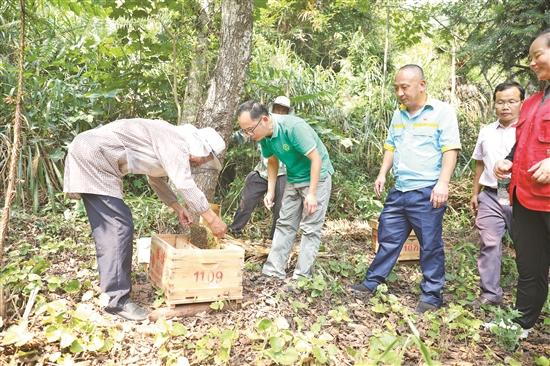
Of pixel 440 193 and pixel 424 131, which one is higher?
pixel 424 131

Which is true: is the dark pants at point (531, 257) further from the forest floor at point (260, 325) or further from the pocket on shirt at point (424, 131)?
the pocket on shirt at point (424, 131)

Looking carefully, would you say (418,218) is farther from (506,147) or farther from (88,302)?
(88,302)

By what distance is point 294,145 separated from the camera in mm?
3613

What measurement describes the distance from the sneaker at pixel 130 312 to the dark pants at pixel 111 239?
32 mm

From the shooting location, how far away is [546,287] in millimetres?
3008

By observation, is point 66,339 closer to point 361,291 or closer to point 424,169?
point 361,291

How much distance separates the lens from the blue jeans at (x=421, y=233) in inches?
138

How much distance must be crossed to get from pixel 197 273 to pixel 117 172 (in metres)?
0.88

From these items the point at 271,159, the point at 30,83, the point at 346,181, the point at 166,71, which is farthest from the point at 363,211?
the point at 30,83

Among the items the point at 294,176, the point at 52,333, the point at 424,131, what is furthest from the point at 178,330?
the point at 424,131

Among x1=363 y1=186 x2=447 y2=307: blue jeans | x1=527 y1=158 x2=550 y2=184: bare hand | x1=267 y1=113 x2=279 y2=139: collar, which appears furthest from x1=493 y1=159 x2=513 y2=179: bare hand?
x1=267 y1=113 x2=279 y2=139: collar

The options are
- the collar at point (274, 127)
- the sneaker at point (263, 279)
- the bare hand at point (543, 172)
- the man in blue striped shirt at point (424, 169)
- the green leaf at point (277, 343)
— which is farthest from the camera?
the sneaker at point (263, 279)

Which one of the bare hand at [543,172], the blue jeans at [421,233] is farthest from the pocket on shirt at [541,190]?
the blue jeans at [421,233]

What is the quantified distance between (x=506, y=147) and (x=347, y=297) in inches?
73.0
